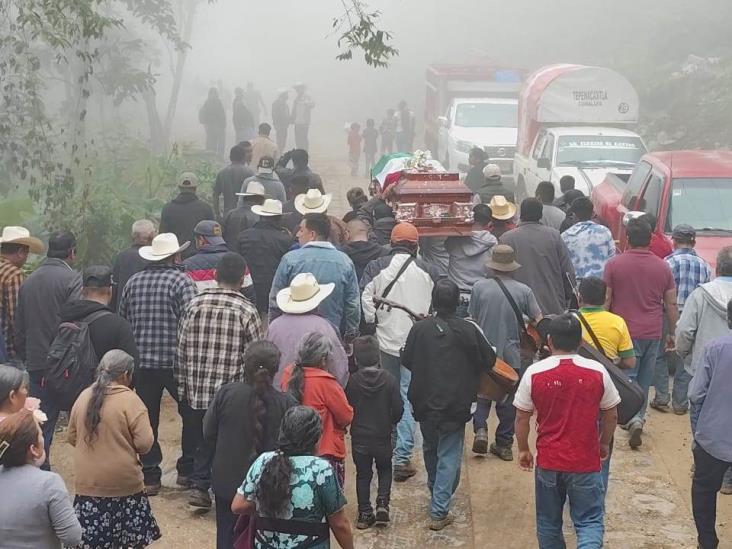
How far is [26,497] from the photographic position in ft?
15.0

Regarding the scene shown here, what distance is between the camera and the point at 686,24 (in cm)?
3900

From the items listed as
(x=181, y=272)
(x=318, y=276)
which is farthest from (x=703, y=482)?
(x=181, y=272)

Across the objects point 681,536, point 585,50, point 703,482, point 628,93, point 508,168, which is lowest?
point 681,536

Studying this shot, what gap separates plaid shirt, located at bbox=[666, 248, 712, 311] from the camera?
9180mm

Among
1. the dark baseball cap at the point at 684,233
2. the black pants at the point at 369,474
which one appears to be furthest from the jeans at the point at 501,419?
the dark baseball cap at the point at 684,233

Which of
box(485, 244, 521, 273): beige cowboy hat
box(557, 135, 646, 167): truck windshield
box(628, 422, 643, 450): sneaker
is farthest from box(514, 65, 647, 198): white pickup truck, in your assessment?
box(485, 244, 521, 273): beige cowboy hat

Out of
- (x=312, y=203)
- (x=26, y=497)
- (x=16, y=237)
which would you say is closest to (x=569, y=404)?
(x=26, y=497)

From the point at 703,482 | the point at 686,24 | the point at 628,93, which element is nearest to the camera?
the point at 703,482

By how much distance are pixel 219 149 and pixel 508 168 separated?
708 cm

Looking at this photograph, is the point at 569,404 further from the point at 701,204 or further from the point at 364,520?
the point at 701,204

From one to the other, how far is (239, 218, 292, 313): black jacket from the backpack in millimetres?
2835

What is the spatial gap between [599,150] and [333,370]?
461 inches

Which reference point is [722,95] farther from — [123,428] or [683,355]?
[123,428]

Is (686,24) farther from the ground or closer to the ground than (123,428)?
farther from the ground
